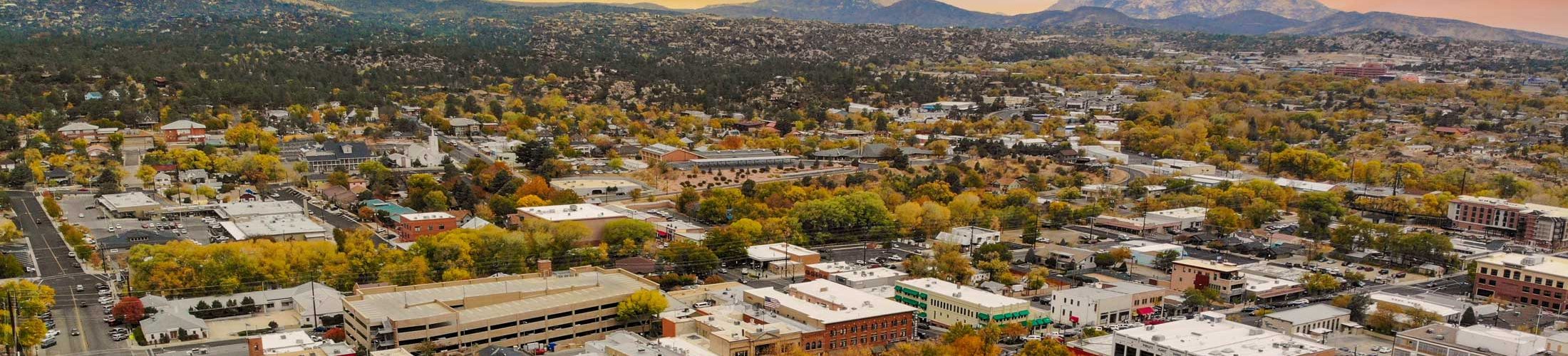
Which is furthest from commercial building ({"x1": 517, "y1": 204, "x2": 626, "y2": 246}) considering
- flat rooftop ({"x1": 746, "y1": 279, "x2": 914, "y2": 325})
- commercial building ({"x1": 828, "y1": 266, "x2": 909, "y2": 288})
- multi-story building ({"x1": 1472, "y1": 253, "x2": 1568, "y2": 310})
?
multi-story building ({"x1": 1472, "y1": 253, "x2": 1568, "y2": 310})

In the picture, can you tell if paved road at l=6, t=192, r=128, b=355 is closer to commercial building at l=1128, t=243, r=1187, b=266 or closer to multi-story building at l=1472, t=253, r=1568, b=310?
commercial building at l=1128, t=243, r=1187, b=266

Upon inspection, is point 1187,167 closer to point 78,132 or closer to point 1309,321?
point 1309,321

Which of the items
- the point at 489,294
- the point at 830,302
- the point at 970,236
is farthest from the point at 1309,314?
the point at 489,294

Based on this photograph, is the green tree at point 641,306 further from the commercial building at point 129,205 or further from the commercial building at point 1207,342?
the commercial building at point 129,205

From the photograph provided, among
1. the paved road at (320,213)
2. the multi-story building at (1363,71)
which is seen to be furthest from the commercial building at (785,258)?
the multi-story building at (1363,71)

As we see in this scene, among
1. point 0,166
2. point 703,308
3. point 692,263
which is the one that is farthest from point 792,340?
point 0,166

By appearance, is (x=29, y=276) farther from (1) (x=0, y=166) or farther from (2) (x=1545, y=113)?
(2) (x=1545, y=113)
